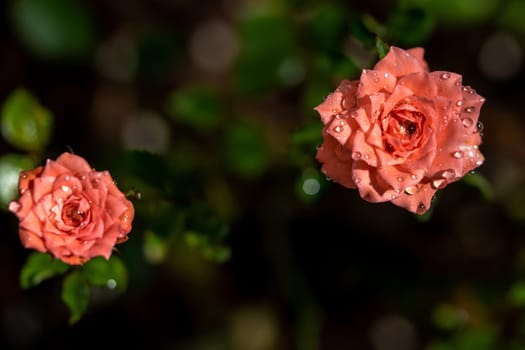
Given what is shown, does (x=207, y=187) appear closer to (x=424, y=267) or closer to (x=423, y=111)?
(x=424, y=267)

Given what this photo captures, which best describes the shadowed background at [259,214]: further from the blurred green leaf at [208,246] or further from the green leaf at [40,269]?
the green leaf at [40,269]

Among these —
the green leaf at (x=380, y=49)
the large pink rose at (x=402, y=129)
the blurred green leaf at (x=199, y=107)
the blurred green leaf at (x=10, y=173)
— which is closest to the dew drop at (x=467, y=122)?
the large pink rose at (x=402, y=129)

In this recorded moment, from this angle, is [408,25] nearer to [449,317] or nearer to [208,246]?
[208,246]

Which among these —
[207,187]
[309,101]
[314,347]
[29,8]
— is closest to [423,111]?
[309,101]

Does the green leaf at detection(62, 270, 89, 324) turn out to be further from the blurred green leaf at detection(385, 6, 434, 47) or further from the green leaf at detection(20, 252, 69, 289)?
the blurred green leaf at detection(385, 6, 434, 47)

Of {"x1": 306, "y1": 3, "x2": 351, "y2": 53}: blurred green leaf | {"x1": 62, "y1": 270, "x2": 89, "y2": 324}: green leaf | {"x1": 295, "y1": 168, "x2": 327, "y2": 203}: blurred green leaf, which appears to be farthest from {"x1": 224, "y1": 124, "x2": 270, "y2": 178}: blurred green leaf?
{"x1": 62, "y1": 270, "x2": 89, "y2": 324}: green leaf

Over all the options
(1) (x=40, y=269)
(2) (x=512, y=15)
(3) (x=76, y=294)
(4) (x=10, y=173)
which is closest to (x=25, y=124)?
(4) (x=10, y=173)
